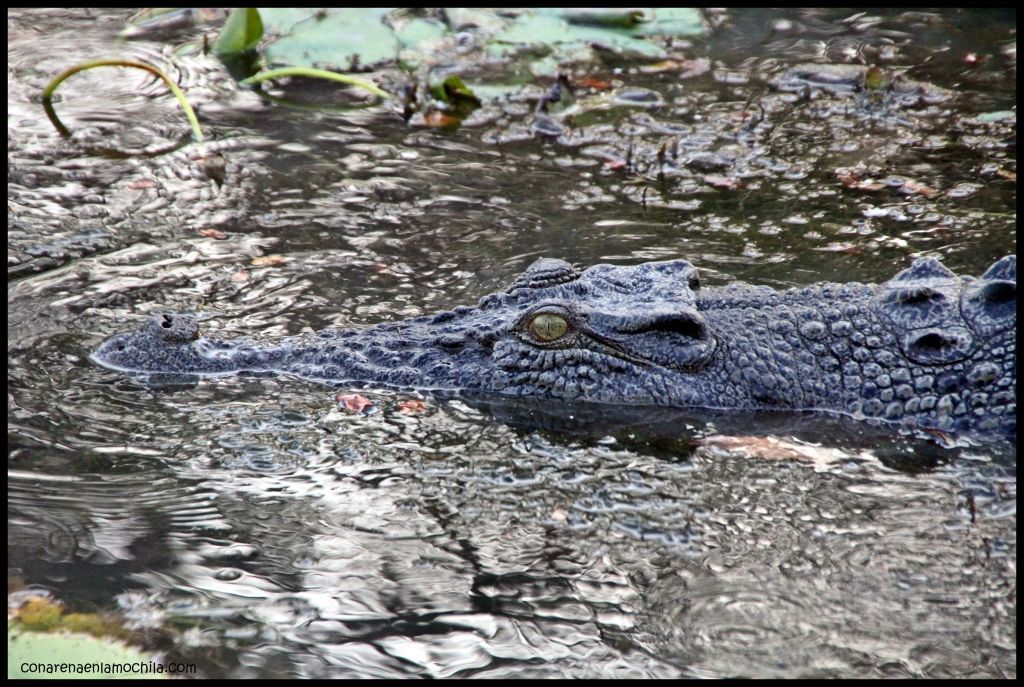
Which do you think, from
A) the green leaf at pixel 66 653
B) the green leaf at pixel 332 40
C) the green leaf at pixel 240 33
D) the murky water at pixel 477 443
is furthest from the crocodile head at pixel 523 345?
the green leaf at pixel 240 33

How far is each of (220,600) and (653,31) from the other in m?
8.05

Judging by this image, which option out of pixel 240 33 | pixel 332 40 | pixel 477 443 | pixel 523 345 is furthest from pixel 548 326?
pixel 240 33

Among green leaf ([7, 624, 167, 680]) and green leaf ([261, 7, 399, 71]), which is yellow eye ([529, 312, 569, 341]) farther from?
green leaf ([261, 7, 399, 71])

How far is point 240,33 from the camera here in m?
9.84

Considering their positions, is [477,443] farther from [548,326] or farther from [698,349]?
[698,349]

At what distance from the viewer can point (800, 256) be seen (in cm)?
663

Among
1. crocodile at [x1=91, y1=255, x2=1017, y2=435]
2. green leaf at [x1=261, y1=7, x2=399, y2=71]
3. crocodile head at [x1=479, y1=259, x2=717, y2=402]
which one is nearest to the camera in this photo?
crocodile at [x1=91, y1=255, x2=1017, y2=435]

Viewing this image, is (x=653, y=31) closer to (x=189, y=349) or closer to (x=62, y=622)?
(x=189, y=349)

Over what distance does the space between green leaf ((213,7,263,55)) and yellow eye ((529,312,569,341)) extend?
5.97 meters

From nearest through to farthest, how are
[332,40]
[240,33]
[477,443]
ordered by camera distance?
[477,443] < [332,40] < [240,33]

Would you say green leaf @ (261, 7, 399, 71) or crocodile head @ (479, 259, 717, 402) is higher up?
green leaf @ (261, 7, 399, 71)

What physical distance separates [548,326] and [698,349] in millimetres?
679

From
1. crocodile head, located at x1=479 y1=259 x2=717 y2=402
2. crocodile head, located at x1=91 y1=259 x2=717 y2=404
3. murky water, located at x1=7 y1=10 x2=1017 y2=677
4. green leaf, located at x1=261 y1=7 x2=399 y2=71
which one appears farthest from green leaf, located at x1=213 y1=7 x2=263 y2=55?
crocodile head, located at x1=479 y1=259 x2=717 y2=402

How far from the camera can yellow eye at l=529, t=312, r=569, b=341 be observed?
4.95 m
